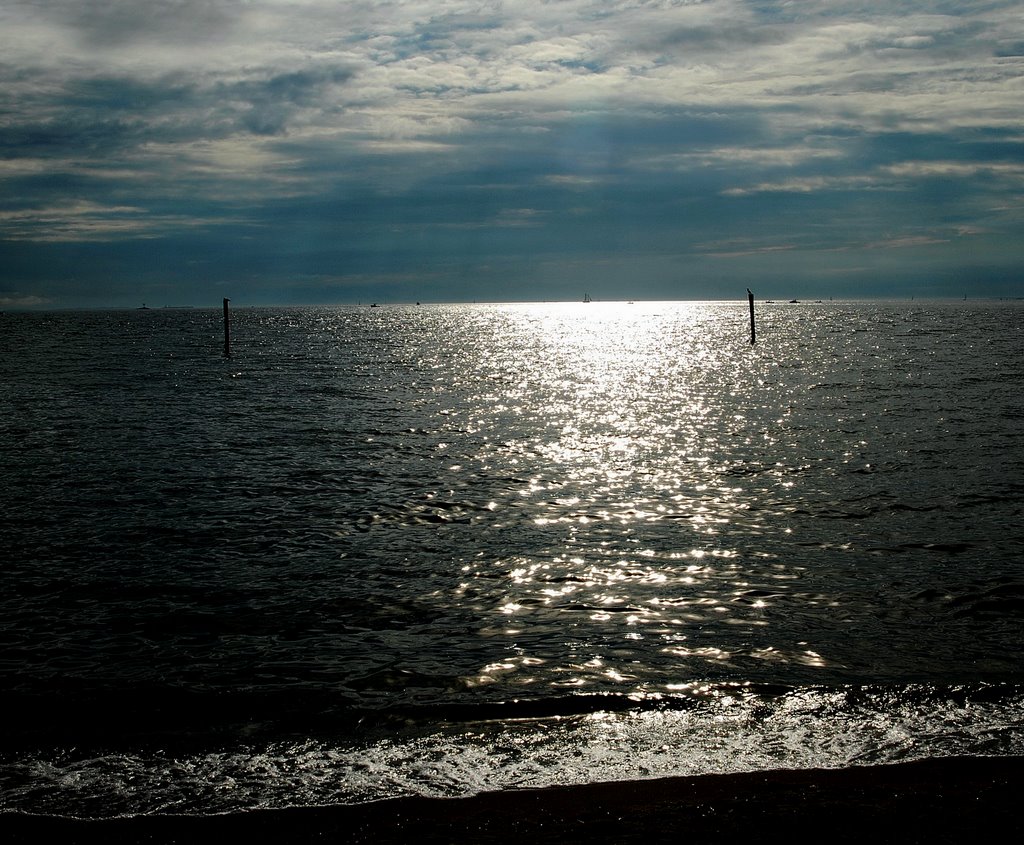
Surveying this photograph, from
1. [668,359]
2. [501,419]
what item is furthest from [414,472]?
[668,359]

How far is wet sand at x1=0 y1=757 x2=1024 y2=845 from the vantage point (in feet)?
21.5

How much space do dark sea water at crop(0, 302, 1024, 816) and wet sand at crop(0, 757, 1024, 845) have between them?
0.30m

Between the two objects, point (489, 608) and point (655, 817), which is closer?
point (655, 817)

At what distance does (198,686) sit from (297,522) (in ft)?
26.6

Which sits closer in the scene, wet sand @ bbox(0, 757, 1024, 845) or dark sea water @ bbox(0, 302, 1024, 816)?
wet sand @ bbox(0, 757, 1024, 845)

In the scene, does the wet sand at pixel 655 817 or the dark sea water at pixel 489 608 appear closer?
the wet sand at pixel 655 817

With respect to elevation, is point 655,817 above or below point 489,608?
above

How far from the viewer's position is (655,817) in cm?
677

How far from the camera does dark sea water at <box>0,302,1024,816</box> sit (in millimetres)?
8125

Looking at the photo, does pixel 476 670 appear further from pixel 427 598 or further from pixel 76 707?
pixel 76 707

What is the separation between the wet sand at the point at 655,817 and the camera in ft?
21.5

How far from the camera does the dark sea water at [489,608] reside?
8.12 meters

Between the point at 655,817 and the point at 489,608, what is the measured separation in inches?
239

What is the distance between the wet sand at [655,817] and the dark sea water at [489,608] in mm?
304
